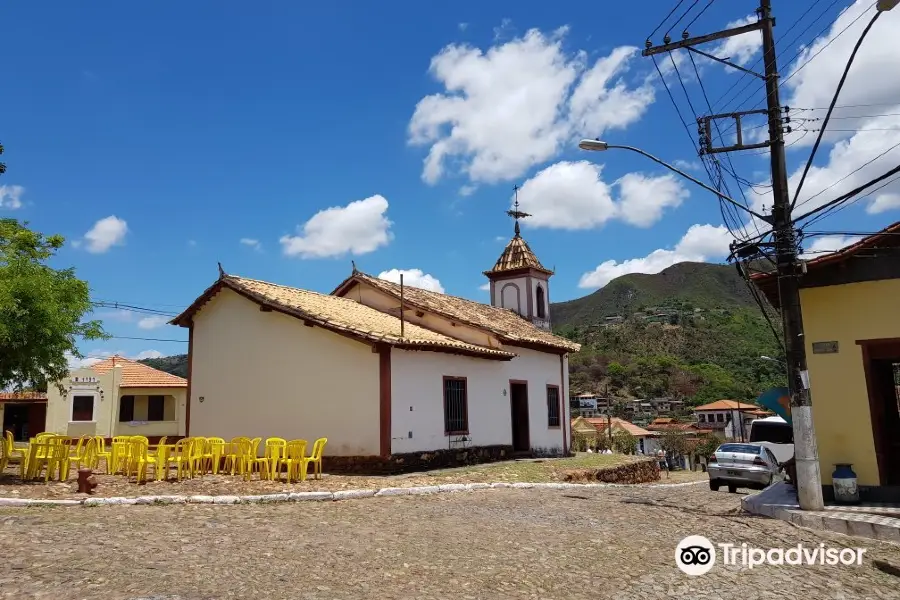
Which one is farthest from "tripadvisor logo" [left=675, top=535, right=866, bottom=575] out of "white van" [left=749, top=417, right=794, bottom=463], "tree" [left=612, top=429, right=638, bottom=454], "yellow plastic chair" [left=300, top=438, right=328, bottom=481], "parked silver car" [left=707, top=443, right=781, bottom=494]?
"tree" [left=612, top=429, right=638, bottom=454]

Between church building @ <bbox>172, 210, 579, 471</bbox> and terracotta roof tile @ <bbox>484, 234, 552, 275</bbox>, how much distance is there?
7.07m

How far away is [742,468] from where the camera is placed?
17.3m

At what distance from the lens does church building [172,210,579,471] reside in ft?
55.5

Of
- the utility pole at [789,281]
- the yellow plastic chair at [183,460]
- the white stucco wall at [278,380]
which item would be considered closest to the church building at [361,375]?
the white stucco wall at [278,380]

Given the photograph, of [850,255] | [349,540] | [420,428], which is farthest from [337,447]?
[850,255]

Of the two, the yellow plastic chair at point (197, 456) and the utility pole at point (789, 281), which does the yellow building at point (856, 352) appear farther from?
the yellow plastic chair at point (197, 456)

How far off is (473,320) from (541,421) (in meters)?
4.62

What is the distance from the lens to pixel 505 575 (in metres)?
6.71

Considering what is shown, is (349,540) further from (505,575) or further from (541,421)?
(541,421)

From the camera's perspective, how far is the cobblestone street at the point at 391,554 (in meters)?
6.18

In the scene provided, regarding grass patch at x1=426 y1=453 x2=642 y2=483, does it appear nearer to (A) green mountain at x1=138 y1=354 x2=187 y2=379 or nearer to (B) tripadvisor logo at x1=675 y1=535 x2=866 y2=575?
(B) tripadvisor logo at x1=675 y1=535 x2=866 y2=575

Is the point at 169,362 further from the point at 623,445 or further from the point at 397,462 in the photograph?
the point at 397,462

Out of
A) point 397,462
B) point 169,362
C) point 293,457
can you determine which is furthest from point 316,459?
point 169,362

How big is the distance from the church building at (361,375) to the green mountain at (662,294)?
351ft
